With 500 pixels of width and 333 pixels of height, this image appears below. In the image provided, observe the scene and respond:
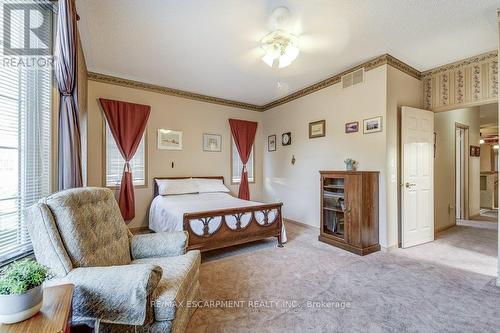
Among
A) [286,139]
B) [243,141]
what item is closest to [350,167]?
[286,139]

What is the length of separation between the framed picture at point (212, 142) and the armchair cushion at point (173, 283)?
128 inches

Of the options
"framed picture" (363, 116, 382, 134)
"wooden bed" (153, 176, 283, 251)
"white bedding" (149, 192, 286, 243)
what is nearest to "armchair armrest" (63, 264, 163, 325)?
"wooden bed" (153, 176, 283, 251)

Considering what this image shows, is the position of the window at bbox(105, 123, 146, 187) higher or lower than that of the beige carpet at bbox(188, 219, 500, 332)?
higher

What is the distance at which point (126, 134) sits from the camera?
4.00m

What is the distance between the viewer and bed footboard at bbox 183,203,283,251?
2.82 metres

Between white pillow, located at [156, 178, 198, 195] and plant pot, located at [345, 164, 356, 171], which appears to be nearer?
plant pot, located at [345, 164, 356, 171]

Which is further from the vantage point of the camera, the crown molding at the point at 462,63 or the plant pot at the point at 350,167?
the plant pot at the point at 350,167

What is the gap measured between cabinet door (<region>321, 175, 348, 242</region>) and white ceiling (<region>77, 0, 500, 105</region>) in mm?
1730

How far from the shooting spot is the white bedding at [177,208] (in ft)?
9.77

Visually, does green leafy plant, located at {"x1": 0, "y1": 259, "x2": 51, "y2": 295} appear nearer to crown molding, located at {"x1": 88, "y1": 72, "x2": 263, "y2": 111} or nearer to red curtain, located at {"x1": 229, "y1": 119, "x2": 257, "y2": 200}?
crown molding, located at {"x1": 88, "y1": 72, "x2": 263, "y2": 111}

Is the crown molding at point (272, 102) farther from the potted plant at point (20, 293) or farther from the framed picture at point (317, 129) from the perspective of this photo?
the potted plant at point (20, 293)

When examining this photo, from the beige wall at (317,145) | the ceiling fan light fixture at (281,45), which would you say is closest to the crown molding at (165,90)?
the beige wall at (317,145)

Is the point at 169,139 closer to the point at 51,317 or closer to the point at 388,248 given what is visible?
the point at 51,317

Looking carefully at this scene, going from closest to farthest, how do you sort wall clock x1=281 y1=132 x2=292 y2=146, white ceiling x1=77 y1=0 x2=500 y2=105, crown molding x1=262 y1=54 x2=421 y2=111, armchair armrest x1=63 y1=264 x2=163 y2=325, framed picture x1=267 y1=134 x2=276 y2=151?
armchair armrest x1=63 y1=264 x2=163 y2=325
white ceiling x1=77 y1=0 x2=500 y2=105
crown molding x1=262 y1=54 x2=421 y2=111
wall clock x1=281 y1=132 x2=292 y2=146
framed picture x1=267 y1=134 x2=276 y2=151
